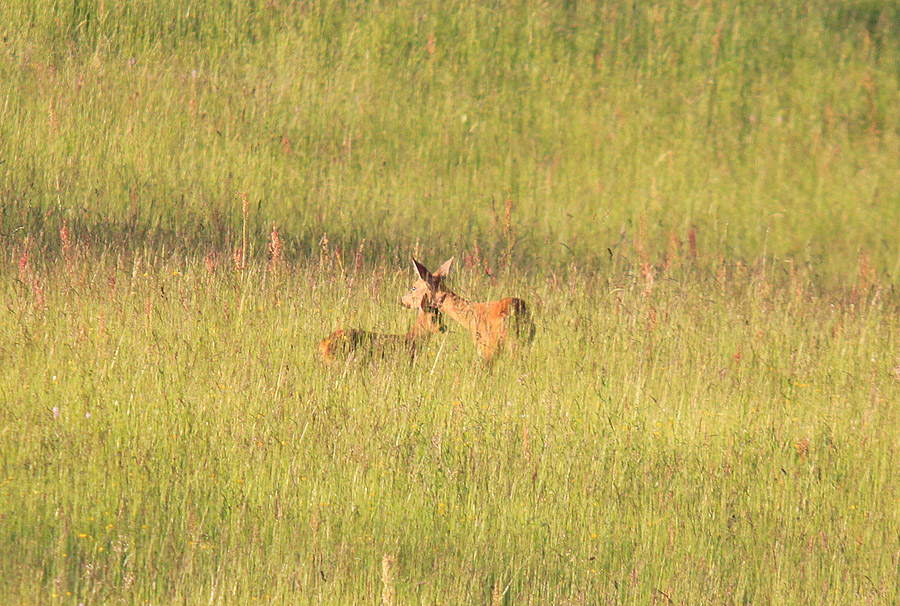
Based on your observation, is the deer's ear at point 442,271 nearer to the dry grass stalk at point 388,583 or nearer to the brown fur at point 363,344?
the brown fur at point 363,344

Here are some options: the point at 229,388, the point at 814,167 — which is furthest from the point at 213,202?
the point at 814,167

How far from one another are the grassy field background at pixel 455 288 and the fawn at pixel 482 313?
181 millimetres

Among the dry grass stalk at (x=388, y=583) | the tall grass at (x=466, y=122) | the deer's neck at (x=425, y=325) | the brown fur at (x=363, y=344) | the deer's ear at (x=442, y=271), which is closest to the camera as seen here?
the dry grass stalk at (x=388, y=583)

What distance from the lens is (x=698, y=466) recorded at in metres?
4.87

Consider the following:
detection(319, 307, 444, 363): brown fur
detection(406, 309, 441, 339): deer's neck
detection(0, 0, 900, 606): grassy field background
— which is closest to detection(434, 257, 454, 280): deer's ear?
detection(406, 309, 441, 339): deer's neck

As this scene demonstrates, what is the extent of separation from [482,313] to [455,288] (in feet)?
4.53

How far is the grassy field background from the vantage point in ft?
13.1

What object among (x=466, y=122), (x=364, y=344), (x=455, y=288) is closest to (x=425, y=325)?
(x=364, y=344)

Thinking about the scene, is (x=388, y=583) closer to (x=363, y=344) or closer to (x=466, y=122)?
(x=363, y=344)

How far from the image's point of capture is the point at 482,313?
6.39 meters

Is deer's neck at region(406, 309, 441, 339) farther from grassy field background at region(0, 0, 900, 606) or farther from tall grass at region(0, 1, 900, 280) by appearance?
tall grass at region(0, 1, 900, 280)

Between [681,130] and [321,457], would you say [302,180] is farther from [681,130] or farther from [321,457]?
[321,457]

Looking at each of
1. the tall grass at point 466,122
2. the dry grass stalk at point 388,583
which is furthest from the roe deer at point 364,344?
the tall grass at point 466,122

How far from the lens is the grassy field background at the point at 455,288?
4.00 meters
